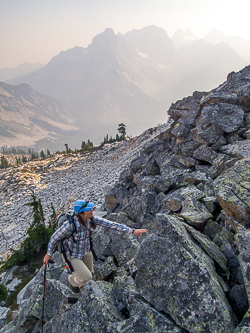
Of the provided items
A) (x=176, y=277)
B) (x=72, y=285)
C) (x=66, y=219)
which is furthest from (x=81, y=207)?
(x=176, y=277)

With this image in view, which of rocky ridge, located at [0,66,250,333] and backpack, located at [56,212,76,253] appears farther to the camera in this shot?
backpack, located at [56,212,76,253]

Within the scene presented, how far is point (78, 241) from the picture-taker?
7090mm

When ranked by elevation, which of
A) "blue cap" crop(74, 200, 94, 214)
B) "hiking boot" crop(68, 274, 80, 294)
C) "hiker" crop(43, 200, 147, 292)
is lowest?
"hiking boot" crop(68, 274, 80, 294)

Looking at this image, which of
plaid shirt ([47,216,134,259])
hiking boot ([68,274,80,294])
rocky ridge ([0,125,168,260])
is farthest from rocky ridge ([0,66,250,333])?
rocky ridge ([0,125,168,260])

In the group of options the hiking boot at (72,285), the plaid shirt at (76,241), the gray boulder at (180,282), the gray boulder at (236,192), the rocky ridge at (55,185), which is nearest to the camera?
the gray boulder at (180,282)

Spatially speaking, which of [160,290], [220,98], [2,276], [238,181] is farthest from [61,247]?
[2,276]

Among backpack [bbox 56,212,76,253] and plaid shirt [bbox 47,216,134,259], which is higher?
backpack [bbox 56,212,76,253]

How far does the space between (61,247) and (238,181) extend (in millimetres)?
7191

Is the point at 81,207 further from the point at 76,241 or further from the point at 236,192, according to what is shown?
the point at 236,192

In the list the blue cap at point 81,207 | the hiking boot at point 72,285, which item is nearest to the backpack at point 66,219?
the blue cap at point 81,207

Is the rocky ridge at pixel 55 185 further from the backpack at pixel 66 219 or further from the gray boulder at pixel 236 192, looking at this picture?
the gray boulder at pixel 236 192

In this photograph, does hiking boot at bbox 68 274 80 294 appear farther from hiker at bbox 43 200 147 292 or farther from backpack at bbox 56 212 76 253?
backpack at bbox 56 212 76 253

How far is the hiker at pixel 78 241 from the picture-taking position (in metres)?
6.65

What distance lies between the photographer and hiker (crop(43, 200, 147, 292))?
6.65m
